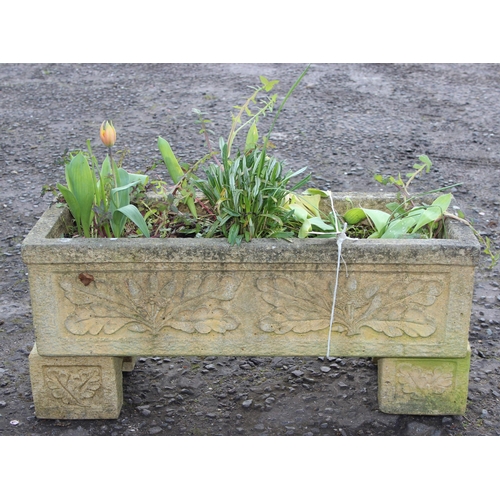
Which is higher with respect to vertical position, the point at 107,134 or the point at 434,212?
the point at 107,134

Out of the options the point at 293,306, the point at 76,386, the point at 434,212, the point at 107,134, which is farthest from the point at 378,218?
the point at 76,386

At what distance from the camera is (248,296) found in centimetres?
221

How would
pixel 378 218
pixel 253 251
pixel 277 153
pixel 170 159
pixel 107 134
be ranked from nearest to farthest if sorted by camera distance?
pixel 253 251 → pixel 107 134 → pixel 378 218 → pixel 170 159 → pixel 277 153

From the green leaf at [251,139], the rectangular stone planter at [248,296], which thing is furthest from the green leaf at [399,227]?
the green leaf at [251,139]

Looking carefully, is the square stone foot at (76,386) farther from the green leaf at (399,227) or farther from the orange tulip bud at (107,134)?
the green leaf at (399,227)

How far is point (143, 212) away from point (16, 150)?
8.74 ft

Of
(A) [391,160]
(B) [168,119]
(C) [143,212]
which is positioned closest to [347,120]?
(A) [391,160]

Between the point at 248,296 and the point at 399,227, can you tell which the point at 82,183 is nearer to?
the point at 248,296

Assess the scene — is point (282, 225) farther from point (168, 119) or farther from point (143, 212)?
point (168, 119)

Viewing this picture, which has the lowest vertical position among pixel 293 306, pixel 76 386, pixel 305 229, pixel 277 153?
pixel 76 386

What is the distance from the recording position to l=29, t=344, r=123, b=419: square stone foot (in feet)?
7.70

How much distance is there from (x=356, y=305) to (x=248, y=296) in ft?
1.11

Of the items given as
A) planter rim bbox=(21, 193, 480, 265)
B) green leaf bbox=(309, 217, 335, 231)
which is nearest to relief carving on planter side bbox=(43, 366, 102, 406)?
planter rim bbox=(21, 193, 480, 265)

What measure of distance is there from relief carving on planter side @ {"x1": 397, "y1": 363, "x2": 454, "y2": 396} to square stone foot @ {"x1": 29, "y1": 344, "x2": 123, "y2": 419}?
0.96m
